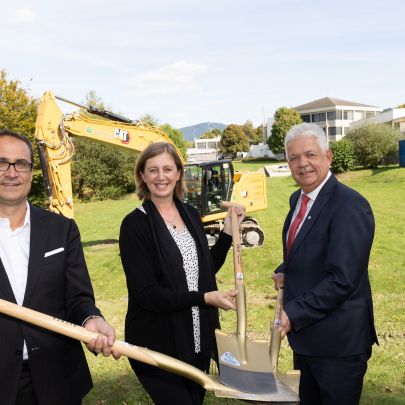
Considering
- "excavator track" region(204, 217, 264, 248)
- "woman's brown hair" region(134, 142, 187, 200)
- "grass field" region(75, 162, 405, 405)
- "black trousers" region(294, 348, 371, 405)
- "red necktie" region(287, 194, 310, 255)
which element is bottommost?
"grass field" region(75, 162, 405, 405)

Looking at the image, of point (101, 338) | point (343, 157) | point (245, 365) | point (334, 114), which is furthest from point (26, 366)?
point (334, 114)

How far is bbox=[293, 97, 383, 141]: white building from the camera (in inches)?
2852

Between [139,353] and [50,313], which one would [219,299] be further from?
[50,313]

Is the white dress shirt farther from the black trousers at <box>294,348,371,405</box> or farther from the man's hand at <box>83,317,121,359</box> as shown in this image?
the black trousers at <box>294,348,371,405</box>

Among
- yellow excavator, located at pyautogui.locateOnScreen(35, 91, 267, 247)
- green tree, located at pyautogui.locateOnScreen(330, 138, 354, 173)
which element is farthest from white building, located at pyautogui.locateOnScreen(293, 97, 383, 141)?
yellow excavator, located at pyautogui.locateOnScreen(35, 91, 267, 247)

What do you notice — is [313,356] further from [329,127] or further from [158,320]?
[329,127]

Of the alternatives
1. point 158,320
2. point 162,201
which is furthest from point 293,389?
point 162,201

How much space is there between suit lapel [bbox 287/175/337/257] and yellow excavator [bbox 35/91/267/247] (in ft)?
A: 28.8

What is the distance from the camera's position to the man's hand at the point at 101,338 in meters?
2.38

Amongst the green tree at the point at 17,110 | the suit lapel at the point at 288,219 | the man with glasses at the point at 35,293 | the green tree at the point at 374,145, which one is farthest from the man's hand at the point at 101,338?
the green tree at the point at 374,145

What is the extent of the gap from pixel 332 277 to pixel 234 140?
8789cm

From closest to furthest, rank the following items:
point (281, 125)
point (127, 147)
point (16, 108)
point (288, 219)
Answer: point (288, 219) < point (127, 147) < point (16, 108) < point (281, 125)

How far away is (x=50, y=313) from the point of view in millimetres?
2447

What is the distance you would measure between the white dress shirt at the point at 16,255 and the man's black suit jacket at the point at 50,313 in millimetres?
42
